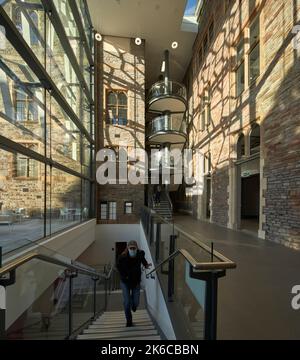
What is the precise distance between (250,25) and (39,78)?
7.11 metres

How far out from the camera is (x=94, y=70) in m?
12.9

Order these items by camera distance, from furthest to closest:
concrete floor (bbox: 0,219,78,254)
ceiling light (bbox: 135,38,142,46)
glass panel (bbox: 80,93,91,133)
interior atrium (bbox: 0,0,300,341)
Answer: ceiling light (bbox: 135,38,142,46) → glass panel (bbox: 80,93,91,133) → concrete floor (bbox: 0,219,78,254) → interior atrium (bbox: 0,0,300,341)

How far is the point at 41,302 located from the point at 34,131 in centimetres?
373

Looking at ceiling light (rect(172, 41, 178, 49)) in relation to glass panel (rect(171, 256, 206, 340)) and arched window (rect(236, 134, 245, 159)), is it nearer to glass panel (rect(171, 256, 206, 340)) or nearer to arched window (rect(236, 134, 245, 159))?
arched window (rect(236, 134, 245, 159))

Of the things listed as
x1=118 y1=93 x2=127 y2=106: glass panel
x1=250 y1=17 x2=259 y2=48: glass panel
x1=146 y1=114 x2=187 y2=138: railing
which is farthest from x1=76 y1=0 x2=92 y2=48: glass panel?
x1=250 y1=17 x2=259 y2=48: glass panel

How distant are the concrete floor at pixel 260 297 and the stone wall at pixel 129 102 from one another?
9.40m

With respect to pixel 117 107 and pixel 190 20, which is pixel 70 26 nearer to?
pixel 117 107

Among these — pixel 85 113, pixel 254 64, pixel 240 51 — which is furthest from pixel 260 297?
pixel 85 113

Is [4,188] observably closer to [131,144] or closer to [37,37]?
[37,37]

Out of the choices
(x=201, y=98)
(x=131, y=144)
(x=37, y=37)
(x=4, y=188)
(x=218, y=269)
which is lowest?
(x=218, y=269)

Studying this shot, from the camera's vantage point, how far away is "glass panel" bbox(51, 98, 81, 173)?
6309mm

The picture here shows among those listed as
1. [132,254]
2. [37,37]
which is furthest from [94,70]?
[132,254]

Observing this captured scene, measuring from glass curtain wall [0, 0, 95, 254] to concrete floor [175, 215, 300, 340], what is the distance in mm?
3662

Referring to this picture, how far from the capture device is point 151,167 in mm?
14055
